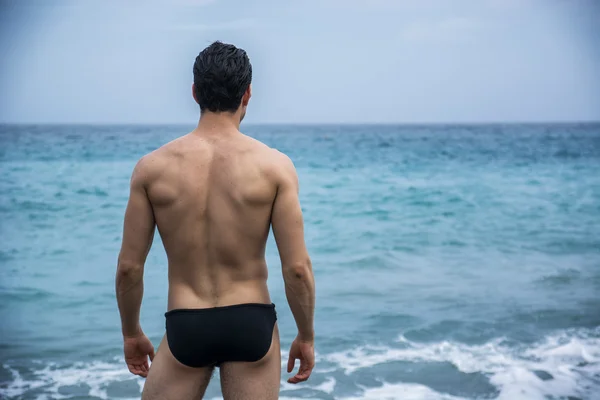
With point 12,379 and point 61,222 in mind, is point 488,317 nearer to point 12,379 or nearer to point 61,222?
point 12,379

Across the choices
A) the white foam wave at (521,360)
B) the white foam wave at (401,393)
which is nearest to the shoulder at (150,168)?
the white foam wave at (401,393)

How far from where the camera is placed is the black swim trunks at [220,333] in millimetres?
2436

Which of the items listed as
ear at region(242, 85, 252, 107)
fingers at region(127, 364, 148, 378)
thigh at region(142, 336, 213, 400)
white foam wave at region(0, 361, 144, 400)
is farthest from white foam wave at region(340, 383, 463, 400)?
ear at region(242, 85, 252, 107)

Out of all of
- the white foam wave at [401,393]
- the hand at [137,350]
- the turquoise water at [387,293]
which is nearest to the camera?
the hand at [137,350]

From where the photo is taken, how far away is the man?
2381 millimetres

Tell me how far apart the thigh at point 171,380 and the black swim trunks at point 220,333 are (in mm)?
34

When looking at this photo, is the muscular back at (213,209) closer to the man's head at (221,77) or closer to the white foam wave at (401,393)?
the man's head at (221,77)

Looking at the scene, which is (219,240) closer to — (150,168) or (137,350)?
(150,168)

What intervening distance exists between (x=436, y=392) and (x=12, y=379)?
11.8ft

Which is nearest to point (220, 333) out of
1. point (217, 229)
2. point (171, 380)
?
point (171, 380)

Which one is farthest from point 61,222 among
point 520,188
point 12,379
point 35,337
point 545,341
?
point 520,188

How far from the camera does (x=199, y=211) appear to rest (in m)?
2.37

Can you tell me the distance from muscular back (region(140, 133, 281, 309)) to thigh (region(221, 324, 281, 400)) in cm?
24

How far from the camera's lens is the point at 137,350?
265 centimetres
